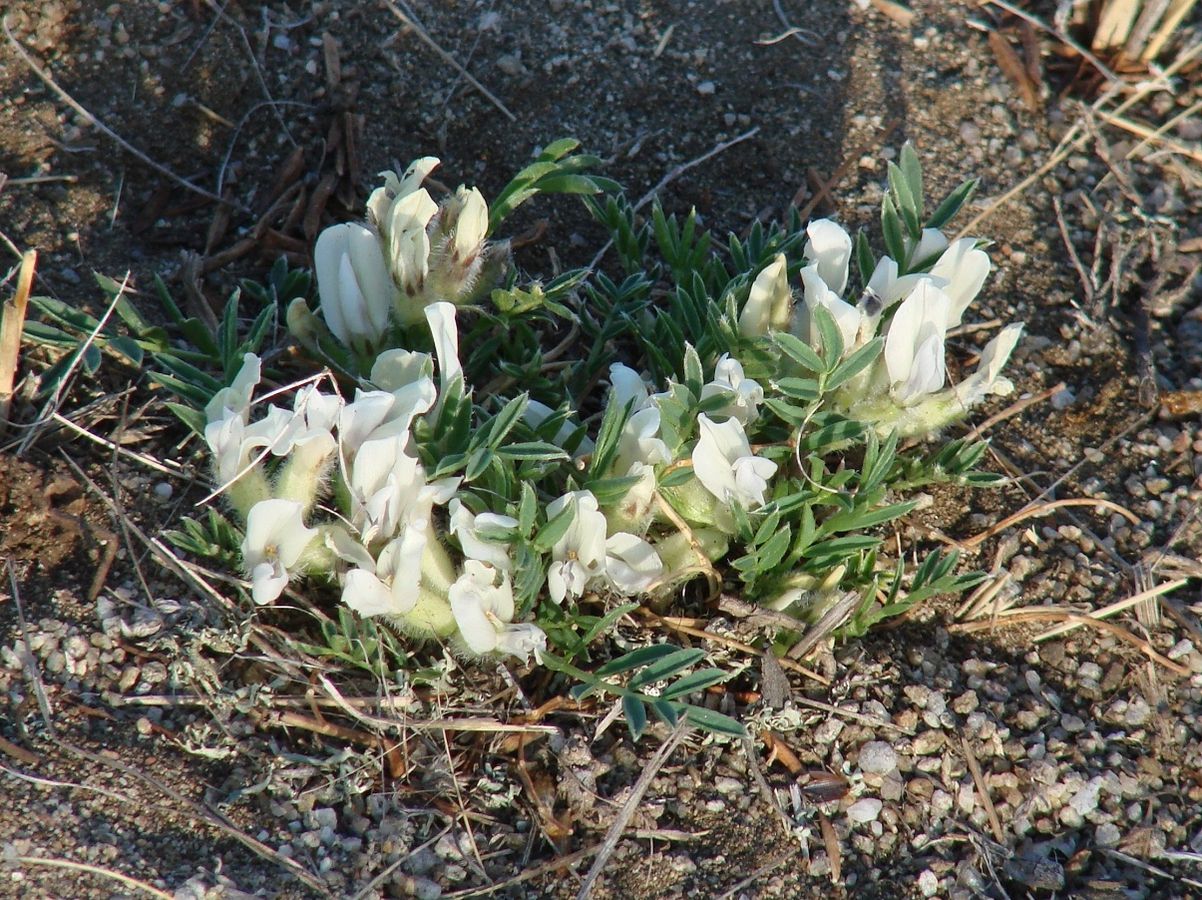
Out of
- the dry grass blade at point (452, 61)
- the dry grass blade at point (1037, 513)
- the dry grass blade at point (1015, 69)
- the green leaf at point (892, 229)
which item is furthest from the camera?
the dry grass blade at point (1015, 69)

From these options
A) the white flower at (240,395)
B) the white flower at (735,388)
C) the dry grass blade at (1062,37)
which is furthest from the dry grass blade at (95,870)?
the dry grass blade at (1062,37)

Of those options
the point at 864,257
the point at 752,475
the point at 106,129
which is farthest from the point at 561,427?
the point at 106,129

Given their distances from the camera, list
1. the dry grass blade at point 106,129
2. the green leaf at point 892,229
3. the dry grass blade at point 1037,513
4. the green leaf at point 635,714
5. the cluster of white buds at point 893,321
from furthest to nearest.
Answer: the dry grass blade at point 106,129
the dry grass blade at point 1037,513
the green leaf at point 892,229
the cluster of white buds at point 893,321
the green leaf at point 635,714

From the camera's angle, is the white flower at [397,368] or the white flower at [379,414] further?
the white flower at [397,368]

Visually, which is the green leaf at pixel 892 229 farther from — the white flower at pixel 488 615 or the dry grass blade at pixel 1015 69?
the dry grass blade at pixel 1015 69

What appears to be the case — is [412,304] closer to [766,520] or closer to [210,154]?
[766,520]

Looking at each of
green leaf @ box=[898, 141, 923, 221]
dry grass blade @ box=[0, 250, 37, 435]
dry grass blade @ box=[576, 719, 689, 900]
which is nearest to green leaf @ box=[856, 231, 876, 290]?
green leaf @ box=[898, 141, 923, 221]

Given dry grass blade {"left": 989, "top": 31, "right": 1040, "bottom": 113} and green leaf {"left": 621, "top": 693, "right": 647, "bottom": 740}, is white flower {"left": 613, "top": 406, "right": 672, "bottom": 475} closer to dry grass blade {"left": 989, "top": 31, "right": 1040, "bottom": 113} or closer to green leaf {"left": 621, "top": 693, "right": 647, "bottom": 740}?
green leaf {"left": 621, "top": 693, "right": 647, "bottom": 740}

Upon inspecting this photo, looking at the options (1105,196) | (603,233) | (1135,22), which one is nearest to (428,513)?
(603,233)
